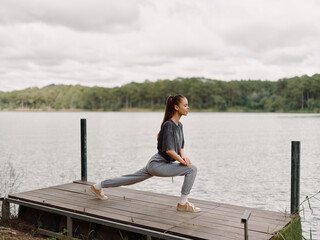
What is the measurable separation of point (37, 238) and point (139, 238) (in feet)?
5.60

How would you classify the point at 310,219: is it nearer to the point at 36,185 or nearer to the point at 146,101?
the point at 36,185

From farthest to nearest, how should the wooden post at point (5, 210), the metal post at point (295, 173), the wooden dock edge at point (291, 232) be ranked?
the wooden post at point (5, 210), the metal post at point (295, 173), the wooden dock edge at point (291, 232)

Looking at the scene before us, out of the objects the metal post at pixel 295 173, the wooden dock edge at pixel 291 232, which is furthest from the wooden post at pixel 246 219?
the metal post at pixel 295 173

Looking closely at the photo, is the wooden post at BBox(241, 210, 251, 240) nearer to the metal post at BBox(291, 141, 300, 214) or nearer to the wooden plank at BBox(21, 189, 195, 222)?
the wooden plank at BBox(21, 189, 195, 222)

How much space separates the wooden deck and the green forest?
9990 cm

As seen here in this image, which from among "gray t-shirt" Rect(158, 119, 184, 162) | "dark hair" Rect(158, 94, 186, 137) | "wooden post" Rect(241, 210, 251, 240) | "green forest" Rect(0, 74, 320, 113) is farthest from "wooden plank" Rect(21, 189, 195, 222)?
"green forest" Rect(0, 74, 320, 113)

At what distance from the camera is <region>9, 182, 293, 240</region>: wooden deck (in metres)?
4.16

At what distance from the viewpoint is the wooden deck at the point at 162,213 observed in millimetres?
4156

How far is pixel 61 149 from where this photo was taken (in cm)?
2483

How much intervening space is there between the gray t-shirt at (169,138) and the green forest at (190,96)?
10038cm

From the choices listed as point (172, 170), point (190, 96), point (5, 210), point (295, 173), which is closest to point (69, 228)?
point (5, 210)

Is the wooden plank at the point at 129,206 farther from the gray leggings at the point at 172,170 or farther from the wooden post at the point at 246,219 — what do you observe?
the wooden post at the point at 246,219

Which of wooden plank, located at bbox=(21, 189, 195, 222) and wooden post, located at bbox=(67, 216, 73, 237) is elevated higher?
wooden plank, located at bbox=(21, 189, 195, 222)

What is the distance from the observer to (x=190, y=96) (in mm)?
124812
